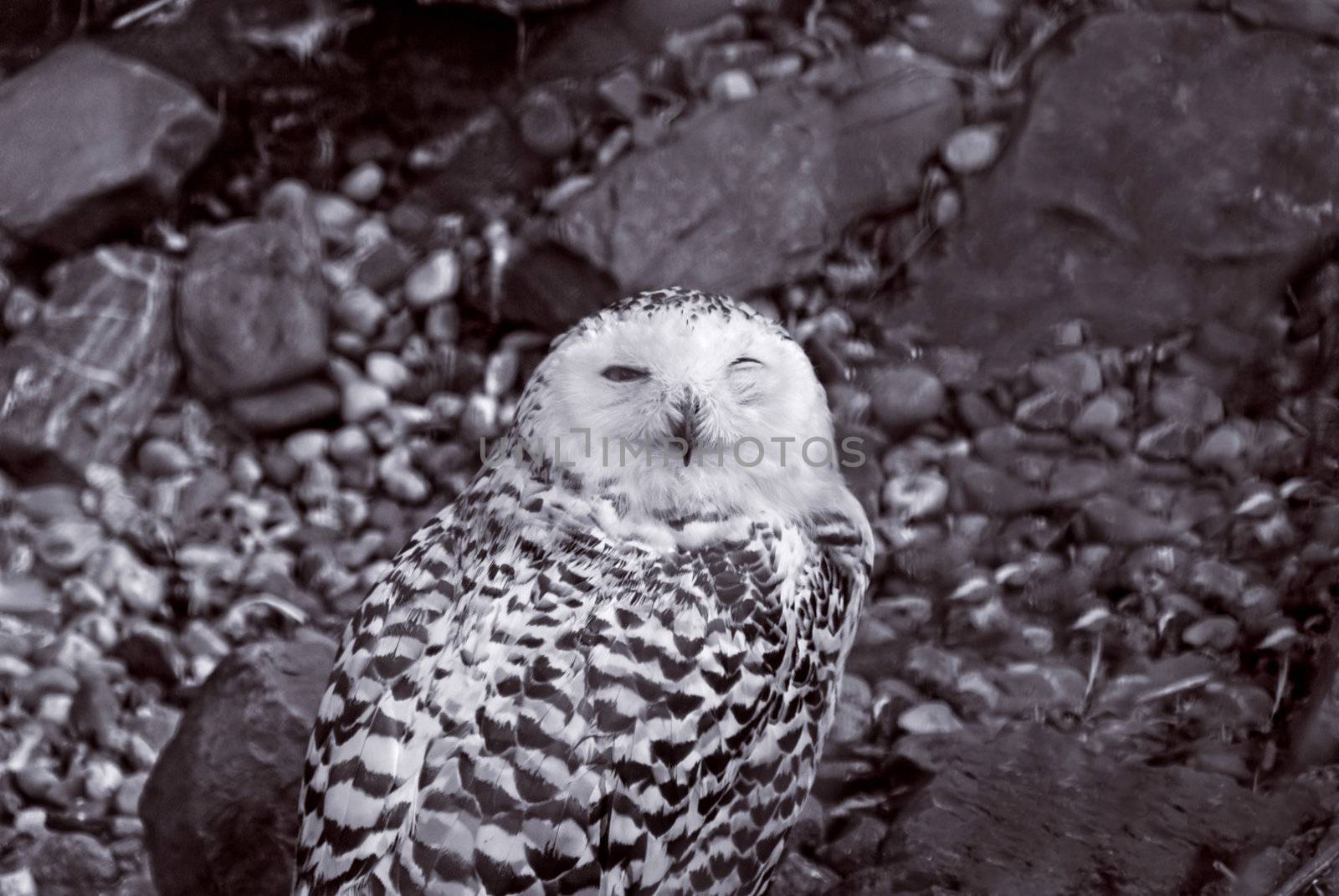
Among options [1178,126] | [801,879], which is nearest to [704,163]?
[1178,126]

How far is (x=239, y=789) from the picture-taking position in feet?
8.77

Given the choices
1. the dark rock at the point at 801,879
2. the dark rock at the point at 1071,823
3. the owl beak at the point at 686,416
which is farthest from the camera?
the dark rock at the point at 801,879

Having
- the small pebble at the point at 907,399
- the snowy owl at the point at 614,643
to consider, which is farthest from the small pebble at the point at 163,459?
the small pebble at the point at 907,399

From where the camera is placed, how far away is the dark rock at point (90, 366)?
12.3 ft

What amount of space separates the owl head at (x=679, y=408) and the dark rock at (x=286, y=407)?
151 centimetres

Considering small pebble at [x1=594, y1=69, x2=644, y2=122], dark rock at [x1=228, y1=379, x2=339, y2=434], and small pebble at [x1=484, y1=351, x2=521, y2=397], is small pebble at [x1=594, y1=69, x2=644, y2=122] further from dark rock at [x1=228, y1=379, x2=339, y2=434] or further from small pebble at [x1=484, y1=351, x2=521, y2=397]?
dark rock at [x1=228, y1=379, x2=339, y2=434]

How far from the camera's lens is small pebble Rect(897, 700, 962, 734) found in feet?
9.93

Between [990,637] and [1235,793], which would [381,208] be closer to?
[990,637]

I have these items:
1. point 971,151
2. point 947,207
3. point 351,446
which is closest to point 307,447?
point 351,446

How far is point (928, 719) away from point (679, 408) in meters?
1.14

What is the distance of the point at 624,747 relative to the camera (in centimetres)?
207

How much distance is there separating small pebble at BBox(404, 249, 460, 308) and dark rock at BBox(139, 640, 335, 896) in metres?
1.45

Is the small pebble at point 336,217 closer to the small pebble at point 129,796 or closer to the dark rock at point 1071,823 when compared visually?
the small pebble at point 129,796

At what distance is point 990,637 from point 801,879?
831mm
